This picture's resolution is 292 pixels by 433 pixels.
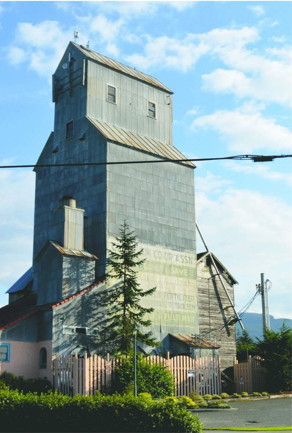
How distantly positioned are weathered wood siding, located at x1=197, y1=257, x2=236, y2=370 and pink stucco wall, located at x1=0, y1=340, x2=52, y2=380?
40.3 feet

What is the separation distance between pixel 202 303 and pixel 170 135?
1269 cm

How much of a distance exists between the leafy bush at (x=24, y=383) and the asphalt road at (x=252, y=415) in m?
8.82

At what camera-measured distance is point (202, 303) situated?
4003 cm

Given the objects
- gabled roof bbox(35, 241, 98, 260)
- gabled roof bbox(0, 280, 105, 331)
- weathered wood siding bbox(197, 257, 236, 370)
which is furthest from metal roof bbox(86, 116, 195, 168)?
gabled roof bbox(0, 280, 105, 331)

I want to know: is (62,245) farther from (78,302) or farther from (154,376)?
(154,376)

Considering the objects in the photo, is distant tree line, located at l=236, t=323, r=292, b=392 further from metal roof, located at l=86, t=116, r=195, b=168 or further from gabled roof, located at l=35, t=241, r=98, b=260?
metal roof, located at l=86, t=116, r=195, b=168

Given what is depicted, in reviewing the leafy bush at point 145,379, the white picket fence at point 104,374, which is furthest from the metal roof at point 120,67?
the leafy bush at point 145,379

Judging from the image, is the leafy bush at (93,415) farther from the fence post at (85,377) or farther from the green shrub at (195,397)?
the green shrub at (195,397)

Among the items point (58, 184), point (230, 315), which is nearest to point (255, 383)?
point (230, 315)

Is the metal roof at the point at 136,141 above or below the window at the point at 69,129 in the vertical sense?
below

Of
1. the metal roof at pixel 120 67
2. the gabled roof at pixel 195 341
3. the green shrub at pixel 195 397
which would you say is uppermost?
the metal roof at pixel 120 67

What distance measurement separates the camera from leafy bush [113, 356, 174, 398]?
95.8 ft

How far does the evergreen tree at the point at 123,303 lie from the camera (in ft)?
105

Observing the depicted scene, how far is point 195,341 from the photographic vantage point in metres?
36.6
